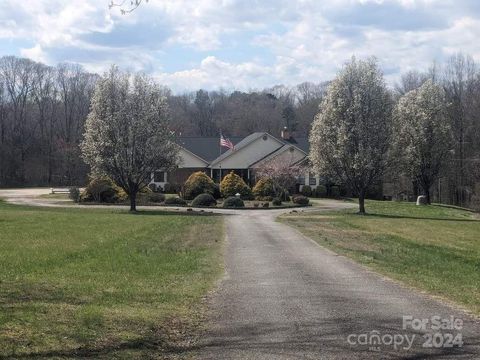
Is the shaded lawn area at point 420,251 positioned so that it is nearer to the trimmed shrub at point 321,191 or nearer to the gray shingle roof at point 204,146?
Answer: the trimmed shrub at point 321,191

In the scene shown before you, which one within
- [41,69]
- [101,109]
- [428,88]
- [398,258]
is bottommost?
[398,258]

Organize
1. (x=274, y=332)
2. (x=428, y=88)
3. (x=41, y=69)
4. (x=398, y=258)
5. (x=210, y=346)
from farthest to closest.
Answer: (x=41, y=69) → (x=428, y=88) → (x=398, y=258) → (x=274, y=332) → (x=210, y=346)

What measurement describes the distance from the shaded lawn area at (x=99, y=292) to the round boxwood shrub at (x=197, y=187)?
34.0 meters

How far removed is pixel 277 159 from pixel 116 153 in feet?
80.7

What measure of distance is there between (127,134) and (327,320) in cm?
3600

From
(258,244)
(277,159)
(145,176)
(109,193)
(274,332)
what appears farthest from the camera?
(277,159)

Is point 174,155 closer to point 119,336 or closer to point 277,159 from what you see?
point 277,159

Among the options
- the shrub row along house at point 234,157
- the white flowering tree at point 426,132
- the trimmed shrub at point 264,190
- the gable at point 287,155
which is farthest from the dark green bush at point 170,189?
the white flowering tree at point 426,132

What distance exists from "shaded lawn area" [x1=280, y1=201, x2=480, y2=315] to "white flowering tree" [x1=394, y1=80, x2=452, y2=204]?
77.7 ft

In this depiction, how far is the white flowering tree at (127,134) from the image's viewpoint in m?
41.9

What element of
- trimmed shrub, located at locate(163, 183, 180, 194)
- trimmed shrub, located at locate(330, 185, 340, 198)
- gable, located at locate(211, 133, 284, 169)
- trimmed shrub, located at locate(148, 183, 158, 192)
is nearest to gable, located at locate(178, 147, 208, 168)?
gable, located at locate(211, 133, 284, 169)

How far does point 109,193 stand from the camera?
5256 centimetres

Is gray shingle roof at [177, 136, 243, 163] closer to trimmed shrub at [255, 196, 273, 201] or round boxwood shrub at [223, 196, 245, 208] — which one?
trimmed shrub at [255, 196, 273, 201]

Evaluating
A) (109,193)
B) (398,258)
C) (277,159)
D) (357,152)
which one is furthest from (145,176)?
(398,258)
